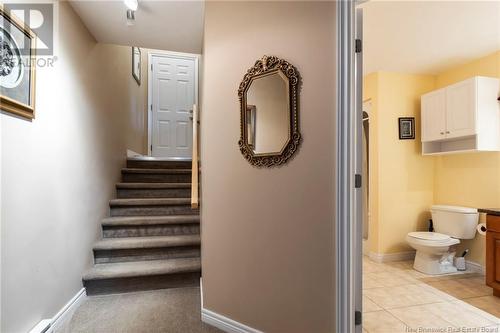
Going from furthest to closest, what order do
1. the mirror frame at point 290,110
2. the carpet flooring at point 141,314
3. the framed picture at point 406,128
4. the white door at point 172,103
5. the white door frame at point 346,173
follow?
1. the white door at point 172,103
2. the framed picture at point 406,128
3. the carpet flooring at point 141,314
4. the mirror frame at point 290,110
5. the white door frame at point 346,173

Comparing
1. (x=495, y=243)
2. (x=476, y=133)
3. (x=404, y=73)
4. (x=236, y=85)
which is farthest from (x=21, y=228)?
(x=404, y=73)

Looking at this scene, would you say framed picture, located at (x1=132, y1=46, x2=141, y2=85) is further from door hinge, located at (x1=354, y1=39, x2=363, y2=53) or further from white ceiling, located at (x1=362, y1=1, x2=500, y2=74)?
door hinge, located at (x1=354, y1=39, x2=363, y2=53)

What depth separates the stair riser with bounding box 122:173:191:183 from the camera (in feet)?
12.1

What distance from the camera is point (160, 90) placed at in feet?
16.7

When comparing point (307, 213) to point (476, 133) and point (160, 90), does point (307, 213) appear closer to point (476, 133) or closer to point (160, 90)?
point (476, 133)

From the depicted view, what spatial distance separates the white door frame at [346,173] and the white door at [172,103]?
12.9 feet

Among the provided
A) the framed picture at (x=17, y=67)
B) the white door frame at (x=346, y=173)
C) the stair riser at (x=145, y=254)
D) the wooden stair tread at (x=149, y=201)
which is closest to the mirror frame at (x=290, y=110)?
the white door frame at (x=346, y=173)

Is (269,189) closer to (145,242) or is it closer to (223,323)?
(223,323)

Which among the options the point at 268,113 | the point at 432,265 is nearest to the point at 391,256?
the point at 432,265

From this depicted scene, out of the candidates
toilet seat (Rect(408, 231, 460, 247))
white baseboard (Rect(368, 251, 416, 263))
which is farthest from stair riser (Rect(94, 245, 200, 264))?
toilet seat (Rect(408, 231, 460, 247))

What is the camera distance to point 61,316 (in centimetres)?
195

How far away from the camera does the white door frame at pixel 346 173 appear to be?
4.56 ft

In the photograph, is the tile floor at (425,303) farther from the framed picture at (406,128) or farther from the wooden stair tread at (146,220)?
the wooden stair tread at (146,220)

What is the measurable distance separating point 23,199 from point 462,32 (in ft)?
11.9
